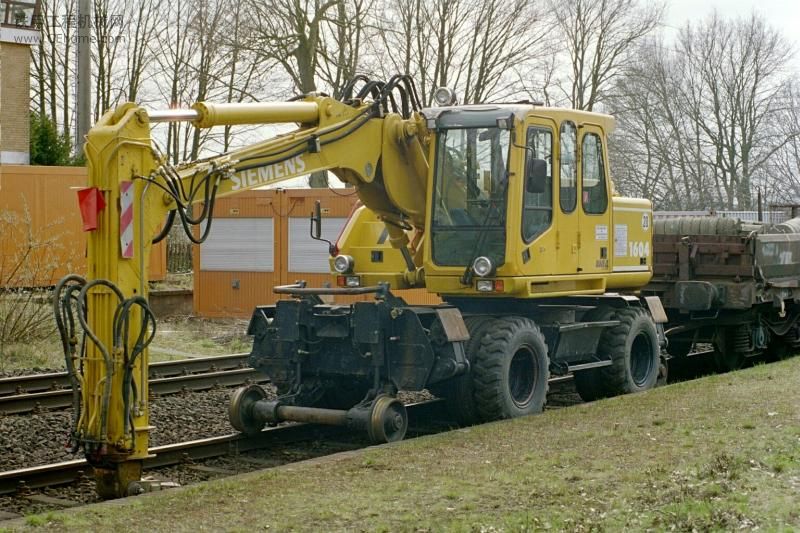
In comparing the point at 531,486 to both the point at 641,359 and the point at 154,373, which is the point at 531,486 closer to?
the point at 641,359

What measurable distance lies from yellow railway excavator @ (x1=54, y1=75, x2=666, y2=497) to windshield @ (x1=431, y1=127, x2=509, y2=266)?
0.6 inches

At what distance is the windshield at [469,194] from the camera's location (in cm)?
1141

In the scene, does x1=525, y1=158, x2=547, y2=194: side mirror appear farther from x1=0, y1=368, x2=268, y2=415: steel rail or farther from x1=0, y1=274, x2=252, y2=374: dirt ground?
x1=0, y1=274, x2=252, y2=374: dirt ground

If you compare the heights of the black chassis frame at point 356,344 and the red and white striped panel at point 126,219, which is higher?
the red and white striped panel at point 126,219

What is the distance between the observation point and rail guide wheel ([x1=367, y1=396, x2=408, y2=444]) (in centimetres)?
1008

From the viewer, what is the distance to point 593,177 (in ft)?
41.2

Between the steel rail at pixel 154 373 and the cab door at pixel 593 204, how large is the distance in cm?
552

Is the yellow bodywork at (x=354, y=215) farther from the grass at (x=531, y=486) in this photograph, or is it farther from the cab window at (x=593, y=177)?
the grass at (x=531, y=486)

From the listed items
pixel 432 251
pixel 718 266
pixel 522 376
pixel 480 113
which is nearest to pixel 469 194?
pixel 432 251

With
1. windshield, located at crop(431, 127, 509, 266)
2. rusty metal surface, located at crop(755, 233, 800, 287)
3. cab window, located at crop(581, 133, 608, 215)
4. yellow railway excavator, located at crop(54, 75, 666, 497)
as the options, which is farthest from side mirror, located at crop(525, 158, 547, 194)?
rusty metal surface, located at crop(755, 233, 800, 287)

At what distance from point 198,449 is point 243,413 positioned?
2.54 ft

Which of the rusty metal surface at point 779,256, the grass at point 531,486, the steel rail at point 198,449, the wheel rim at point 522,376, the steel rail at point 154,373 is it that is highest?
the rusty metal surface at point 779,256

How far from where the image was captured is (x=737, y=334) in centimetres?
1656

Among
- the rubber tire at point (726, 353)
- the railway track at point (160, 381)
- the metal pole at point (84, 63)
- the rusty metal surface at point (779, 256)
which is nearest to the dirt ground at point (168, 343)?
the railway track at point (160, 381)
